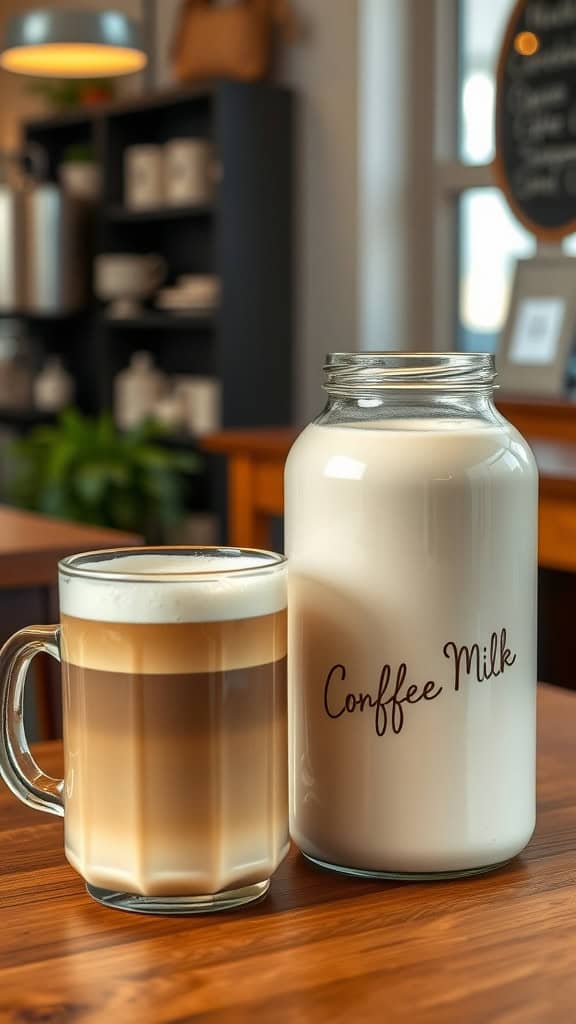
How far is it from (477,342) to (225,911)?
12.5 ft

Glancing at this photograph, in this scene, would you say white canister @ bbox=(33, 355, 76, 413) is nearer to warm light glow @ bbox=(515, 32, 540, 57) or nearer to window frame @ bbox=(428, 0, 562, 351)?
window frame @ bbox=(428, 0, 562, 351)

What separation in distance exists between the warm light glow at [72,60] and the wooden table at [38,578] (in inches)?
74.6

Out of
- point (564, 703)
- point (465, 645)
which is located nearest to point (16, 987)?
point (465, 645)

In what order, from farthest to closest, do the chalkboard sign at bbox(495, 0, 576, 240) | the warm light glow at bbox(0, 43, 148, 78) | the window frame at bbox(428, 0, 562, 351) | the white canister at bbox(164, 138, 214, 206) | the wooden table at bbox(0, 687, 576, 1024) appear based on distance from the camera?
1. the white canister at bbox(164, 138, 214, 206)
2. the window frame at bbox(428, 0, 562, 351)
3. the chalkboard sign at bbox(495, 0, 576, 240)
4. the warm light glow at bbox(0, 43, 148, 78)
5. the wooden table at bbox(0, 687, 576, 1024)

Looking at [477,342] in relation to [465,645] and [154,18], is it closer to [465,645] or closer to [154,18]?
[154,18]

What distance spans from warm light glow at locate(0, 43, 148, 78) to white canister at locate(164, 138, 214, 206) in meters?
0.78

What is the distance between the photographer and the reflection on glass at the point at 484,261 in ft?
13.4

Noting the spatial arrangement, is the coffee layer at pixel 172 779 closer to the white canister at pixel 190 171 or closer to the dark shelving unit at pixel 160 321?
the dark shelving unit at pixel 160 321

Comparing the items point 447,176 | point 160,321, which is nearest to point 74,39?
point 447,176

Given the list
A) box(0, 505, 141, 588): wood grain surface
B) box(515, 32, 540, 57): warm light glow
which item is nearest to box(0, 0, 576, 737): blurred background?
box(515, 32, 540, 57): warm light glow

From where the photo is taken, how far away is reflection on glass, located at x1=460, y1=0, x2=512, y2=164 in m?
4.07

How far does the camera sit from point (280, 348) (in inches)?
175

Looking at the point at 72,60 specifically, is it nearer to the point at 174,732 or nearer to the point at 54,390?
the point at 54,390

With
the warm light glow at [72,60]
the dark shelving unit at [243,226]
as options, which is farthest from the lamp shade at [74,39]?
the dark shelving unit at [243,226]
